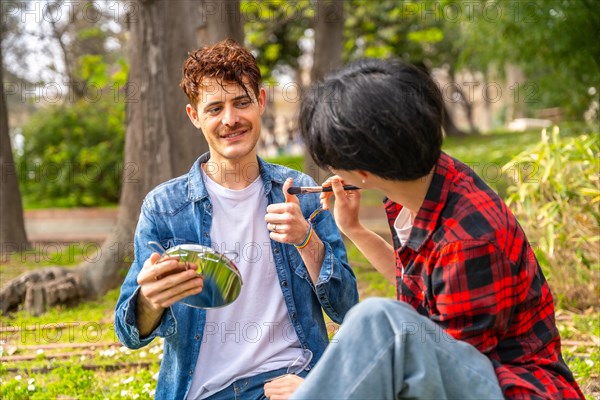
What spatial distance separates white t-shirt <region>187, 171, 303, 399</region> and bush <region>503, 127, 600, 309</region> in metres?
2.24

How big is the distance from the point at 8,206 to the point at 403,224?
21.3 ft

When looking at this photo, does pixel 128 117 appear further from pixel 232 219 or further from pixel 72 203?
pixel 72 203

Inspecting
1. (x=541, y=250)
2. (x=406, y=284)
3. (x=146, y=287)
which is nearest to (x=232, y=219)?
(x=146, y=287)

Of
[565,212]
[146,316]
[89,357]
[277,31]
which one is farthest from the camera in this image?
[277,31]

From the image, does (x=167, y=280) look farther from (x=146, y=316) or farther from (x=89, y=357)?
(x=89, y=357)

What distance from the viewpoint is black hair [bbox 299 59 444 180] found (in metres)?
1.62

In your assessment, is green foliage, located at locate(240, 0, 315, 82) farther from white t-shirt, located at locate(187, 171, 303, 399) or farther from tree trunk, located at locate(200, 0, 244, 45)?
white t-shirt, located at locate(187, 171, 303, 399)

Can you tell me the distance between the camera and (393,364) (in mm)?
1543

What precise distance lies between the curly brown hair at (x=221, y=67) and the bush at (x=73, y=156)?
8.62 m

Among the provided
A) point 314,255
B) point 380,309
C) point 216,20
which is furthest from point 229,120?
point 216,20

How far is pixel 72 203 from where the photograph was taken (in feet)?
36.0

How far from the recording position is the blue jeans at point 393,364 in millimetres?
1522

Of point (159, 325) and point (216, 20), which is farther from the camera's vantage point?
point (216, 20)

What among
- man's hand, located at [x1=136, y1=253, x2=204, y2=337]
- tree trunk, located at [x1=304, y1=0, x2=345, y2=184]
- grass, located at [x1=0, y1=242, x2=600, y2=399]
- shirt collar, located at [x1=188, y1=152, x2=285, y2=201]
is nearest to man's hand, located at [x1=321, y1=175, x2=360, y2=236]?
shirt collar, located at [x1=188, y1=152, x2=285, y2=201]
